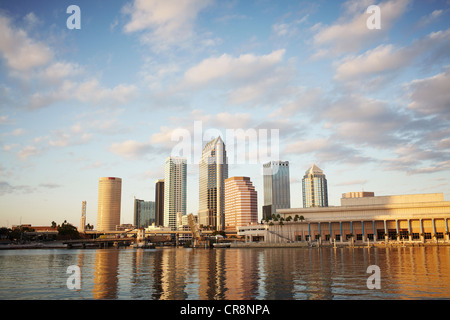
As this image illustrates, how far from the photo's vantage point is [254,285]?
44.8 m

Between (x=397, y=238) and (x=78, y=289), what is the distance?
621 ft

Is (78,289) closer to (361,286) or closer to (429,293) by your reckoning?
(361,286)

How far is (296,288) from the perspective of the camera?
41469mm
